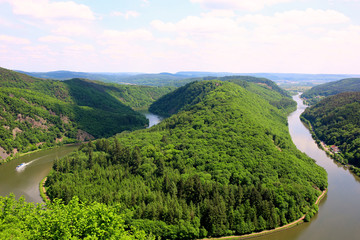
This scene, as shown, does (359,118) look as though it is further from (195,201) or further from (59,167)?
(59,167)

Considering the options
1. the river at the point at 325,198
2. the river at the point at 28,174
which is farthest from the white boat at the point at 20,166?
the river at the point at 325,198

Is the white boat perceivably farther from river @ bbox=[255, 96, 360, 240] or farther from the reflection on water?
river @ bbox=[255, 96, 360, 240]

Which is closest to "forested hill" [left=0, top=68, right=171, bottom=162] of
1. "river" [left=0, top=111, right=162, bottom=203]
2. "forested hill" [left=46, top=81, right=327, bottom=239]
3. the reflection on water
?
"river" [left=0, top=111, right=162, bottom=203]

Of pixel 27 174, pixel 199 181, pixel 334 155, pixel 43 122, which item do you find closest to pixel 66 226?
pixel 199 181

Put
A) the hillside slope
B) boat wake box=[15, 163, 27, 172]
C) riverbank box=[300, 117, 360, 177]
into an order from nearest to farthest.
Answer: riverbank box=[300, 117, 360, 177] → boat wake box=[15, 163, 27, 172] → the hillside slope

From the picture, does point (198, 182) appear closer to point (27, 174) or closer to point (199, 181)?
point (199, 181)

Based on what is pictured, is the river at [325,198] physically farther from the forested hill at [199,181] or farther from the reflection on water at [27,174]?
the forested hill at [199,181]
